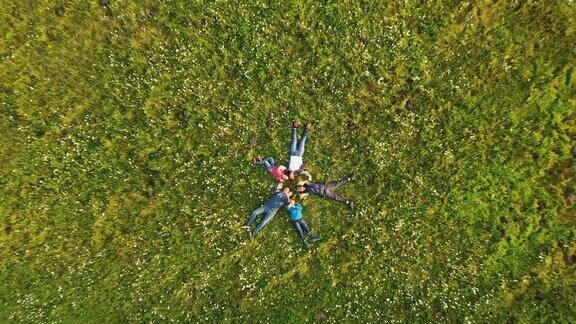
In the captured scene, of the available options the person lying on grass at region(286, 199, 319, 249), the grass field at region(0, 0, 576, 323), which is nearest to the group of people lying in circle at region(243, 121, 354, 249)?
the person lying on grass at region(286, 199, 319, 249)

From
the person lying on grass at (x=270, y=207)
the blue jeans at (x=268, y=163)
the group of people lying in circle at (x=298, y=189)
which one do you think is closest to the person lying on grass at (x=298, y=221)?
the group of people lying in circle at (x=298, y=189)

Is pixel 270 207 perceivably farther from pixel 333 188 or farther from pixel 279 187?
pixel 333 188

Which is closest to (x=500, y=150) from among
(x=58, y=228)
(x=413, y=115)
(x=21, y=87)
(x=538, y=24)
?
(x=413, y=115)

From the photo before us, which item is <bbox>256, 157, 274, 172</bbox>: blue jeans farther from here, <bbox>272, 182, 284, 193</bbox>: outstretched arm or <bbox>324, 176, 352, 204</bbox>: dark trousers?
<bbox>324, 176, 352, 204</bbox>: dark trousers

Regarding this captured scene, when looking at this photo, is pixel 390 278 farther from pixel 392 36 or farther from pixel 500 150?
pixel 392 36

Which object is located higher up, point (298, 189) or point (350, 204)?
point (298, 189)

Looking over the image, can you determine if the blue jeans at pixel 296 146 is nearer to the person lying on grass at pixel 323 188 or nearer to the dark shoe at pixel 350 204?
the person lying on grass at pixel 323 188

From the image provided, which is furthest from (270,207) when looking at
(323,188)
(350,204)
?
(350,204)
